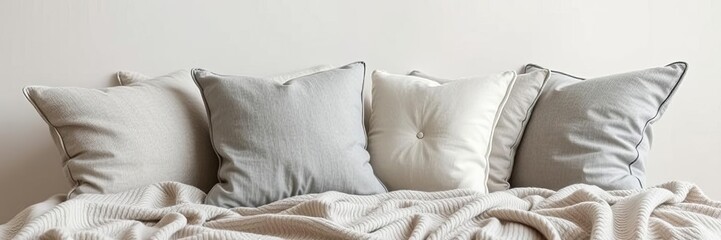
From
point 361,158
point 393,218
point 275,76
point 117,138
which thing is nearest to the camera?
point 393,218

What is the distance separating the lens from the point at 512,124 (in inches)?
96.3

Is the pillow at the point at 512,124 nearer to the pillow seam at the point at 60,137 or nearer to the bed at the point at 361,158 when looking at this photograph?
the bed at the point at 361,158

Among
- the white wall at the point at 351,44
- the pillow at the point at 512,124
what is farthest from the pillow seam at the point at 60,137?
the pillow at the point at 512,124

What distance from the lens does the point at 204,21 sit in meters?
2.57

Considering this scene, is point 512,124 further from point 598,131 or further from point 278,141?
point 278,141

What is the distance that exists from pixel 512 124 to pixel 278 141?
0.68m

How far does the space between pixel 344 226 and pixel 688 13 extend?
1708 mm

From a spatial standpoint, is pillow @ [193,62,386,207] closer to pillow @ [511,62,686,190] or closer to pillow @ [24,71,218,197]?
pillow @ [24,71,218,197]

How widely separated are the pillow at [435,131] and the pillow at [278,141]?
0.10 m

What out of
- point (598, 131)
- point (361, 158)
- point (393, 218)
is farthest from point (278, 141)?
point (598, 131)

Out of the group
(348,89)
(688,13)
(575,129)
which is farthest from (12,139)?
(688,13)

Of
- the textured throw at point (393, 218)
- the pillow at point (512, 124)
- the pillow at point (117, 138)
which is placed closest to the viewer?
the textured throw at point (393, 218)

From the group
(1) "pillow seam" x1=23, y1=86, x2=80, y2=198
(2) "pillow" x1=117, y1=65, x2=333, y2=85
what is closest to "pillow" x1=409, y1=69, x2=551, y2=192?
(2) "pillow" x1=117, y1=65, x2=333, y2=85

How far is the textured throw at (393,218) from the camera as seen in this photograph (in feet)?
5.43
